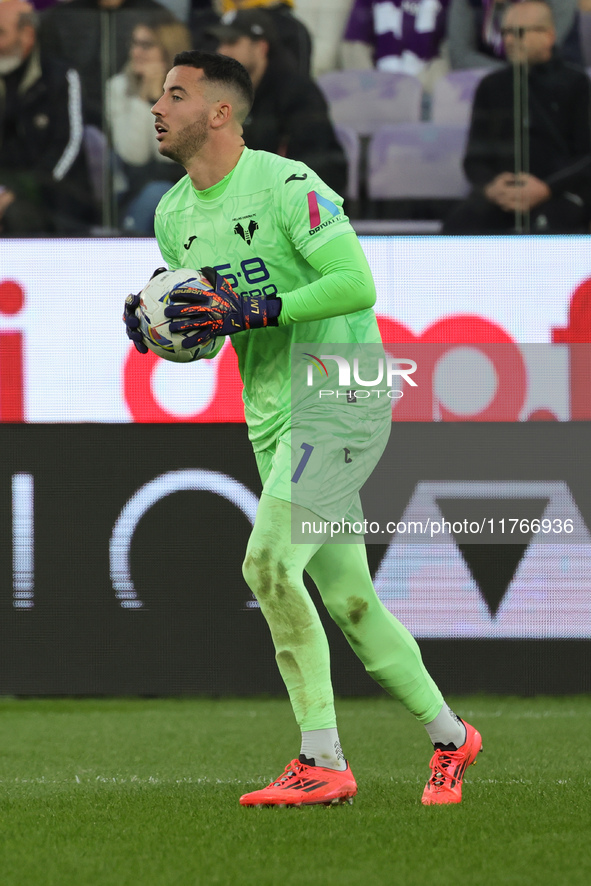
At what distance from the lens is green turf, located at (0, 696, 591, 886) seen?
8.71 ft

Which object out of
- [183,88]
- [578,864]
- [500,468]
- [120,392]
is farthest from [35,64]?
[578,864]

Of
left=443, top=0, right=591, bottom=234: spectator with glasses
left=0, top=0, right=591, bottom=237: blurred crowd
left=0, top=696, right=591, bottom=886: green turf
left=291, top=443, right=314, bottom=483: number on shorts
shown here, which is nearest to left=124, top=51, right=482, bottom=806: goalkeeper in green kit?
left=291, top=443, right=314, bottom=483: number on shorts

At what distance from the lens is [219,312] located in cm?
334

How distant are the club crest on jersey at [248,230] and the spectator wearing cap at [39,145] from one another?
14.2 ft

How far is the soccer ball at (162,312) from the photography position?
3391 millimetres

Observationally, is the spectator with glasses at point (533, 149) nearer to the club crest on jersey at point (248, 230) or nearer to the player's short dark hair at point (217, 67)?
the player's short dark hair at point (217, 67)

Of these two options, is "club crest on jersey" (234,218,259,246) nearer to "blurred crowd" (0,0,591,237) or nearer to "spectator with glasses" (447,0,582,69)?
"blurred crowd" (0,0,591,237)

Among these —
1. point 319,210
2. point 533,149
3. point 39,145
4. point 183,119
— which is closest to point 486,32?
point 533,149

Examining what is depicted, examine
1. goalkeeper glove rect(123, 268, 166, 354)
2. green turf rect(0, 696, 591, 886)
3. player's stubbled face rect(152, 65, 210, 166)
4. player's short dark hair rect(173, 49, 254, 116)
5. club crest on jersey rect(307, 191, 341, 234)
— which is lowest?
green turf rect(0, 696, 591, 886)

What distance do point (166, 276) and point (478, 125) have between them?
4918 millimetres

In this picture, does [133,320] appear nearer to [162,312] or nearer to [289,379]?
[162,312]

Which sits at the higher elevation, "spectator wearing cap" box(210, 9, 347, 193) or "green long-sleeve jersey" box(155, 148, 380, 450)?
"spectator wearing cap" box(210, 9, 347, 193)

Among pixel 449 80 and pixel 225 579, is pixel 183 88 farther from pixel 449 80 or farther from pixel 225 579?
Result: pixel 449 80

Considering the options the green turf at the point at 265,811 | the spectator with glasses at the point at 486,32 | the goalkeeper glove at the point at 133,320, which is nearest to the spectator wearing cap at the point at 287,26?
the spectator with glasses at the point at 486,32
